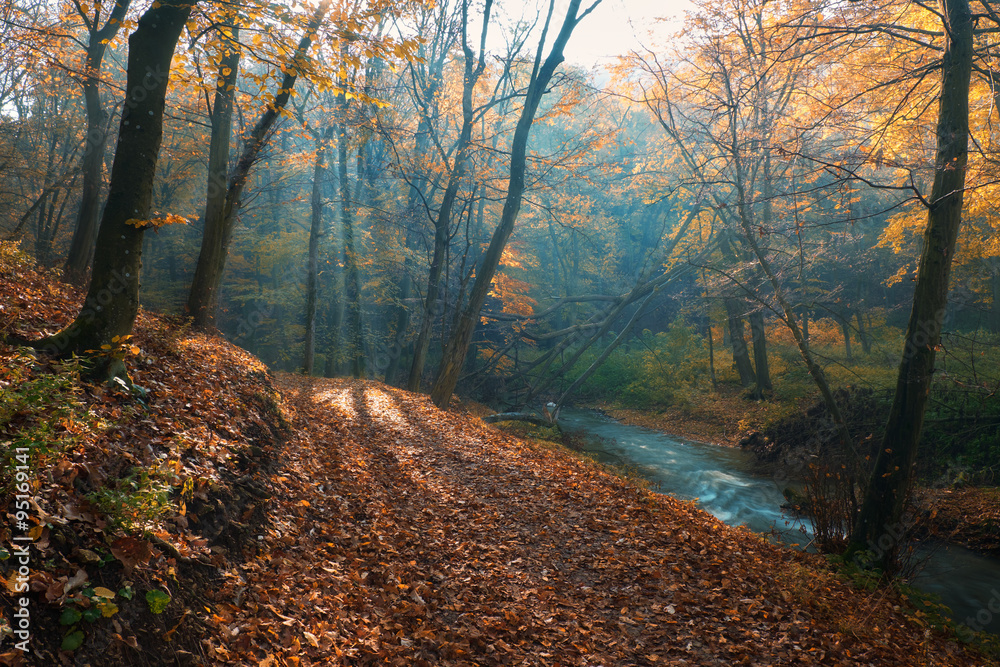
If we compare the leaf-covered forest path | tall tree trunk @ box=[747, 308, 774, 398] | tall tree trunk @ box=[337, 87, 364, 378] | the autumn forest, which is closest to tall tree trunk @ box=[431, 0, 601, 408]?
the autumn forest

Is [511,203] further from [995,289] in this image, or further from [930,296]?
Answer: [995,289]

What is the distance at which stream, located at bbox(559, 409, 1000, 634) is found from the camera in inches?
259

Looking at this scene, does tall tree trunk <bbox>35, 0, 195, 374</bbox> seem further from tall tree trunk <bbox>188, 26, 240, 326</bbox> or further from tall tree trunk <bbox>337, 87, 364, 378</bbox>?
tall tree trunk <bbox>337, 87, 364, 378</bbox>

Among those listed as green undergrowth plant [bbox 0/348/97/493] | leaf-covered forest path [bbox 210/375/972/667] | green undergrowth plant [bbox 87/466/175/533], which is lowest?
leaf-covered forest path [bbox 210/375/972/667]

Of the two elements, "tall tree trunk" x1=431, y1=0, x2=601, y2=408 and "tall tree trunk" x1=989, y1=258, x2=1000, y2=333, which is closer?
"tall tree trunk" x1=431, y1=0, x2=601, y2=408

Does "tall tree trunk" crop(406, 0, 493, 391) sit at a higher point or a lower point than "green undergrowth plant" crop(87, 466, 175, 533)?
higher

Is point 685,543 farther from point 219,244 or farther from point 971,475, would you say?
point 219,244

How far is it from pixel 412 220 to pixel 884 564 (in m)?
16.8

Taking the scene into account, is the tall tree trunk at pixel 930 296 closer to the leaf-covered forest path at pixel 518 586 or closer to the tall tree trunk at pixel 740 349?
the leaf-covered forest path at pixel 518 586

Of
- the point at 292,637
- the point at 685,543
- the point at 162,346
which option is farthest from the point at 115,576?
the point at 685,543

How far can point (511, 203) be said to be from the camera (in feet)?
41.2

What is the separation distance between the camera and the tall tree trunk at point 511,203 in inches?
461

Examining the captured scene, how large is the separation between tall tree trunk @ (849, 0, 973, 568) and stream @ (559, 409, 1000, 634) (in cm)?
62

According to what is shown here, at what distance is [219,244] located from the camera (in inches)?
391
